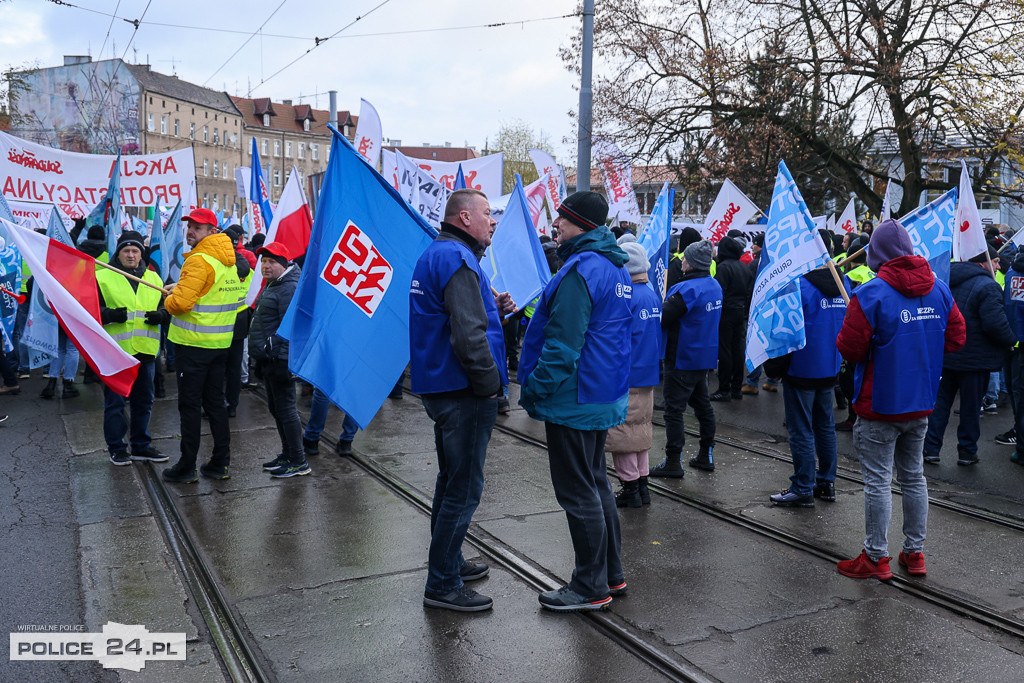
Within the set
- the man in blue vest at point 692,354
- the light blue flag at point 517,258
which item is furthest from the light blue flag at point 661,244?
the light blue flag at point 517,258

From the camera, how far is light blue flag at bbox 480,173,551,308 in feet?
23.6

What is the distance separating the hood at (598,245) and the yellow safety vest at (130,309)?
15.2 feet

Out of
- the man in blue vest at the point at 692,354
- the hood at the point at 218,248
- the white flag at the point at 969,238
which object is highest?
the white flag at the point at 969,238

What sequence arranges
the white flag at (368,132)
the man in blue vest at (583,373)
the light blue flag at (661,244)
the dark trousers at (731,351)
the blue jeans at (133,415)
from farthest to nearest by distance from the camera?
the white flag at (368,132), the dark trousers at (731,351), the light blue flag at (661,244), the blue jeans at (133,415), the man in blue vest at (583,373)

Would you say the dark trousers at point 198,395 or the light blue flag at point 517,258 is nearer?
the dark trousers at point 198,395

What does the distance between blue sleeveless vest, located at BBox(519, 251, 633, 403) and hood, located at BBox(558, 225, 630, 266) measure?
4 centimetres

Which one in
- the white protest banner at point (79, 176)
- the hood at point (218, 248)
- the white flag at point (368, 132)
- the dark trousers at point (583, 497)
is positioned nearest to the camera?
the dark trousers at point (583, 497)

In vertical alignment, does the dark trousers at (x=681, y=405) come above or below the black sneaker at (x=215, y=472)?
above

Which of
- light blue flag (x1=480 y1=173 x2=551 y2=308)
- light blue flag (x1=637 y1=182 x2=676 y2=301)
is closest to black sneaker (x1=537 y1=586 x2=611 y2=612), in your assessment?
light blue flag (x1=480 y1=173 x2=551 y2=308)

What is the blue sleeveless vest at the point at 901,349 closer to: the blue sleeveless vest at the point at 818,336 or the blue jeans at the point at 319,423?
the blue sleeveless vest at the point at 818,336

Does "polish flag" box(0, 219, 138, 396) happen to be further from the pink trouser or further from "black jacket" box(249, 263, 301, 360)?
the pink trouser

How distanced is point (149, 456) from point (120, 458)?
23 cm

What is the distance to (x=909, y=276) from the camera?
484 centimetres

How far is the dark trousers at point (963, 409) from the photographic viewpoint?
773 centimetres
